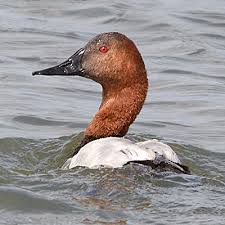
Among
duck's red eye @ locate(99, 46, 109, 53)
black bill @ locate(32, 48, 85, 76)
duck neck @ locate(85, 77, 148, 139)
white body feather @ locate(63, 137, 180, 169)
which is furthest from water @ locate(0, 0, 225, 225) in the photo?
duck's red eye @ locate(99, 46, 109, 53)

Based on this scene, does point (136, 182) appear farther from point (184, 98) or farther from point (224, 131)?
point (184, 98)

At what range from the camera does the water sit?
784 centimetres

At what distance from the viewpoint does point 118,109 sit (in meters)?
9.53

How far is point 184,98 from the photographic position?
1268 centimetres

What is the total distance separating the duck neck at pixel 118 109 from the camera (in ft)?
31.0

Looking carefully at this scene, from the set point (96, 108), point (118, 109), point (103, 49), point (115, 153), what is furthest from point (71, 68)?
point (96, 108)

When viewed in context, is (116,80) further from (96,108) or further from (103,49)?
(96,108)

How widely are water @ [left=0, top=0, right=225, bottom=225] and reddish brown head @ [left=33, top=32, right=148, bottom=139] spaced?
2.02 feet

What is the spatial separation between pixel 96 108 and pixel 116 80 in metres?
2.50

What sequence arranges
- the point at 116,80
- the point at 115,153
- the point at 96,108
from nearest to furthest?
the point at 115,153, the point at 116,80, the point at 96,108

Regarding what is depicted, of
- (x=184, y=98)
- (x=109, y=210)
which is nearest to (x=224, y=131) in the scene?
(x=184, y=98)

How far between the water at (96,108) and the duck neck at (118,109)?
0.53 meters

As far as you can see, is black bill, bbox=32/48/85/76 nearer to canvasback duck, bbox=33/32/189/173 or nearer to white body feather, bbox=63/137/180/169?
canvasback duck, bbox=33/32/189/173

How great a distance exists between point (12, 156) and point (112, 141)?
143 cm
